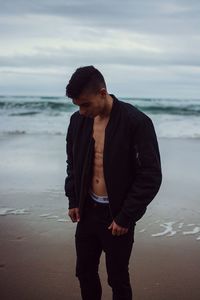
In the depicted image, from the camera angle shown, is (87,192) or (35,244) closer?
(87,192)

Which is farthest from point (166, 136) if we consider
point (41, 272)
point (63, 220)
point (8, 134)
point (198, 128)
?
point (41, 272)

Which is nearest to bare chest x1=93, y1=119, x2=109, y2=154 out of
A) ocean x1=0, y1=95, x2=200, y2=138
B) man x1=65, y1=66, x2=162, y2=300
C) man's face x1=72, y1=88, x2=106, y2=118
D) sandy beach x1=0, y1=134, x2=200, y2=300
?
man x1=65, y1=66, x2=162, y2=300

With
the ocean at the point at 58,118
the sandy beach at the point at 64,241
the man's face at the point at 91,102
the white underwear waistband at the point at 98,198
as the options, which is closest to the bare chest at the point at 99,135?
the man's face at the point at 91,102

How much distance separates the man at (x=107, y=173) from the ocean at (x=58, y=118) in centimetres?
1311

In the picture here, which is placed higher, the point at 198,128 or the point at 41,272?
the point at 41,272

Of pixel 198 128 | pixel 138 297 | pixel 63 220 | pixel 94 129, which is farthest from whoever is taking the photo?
pixel 198 128

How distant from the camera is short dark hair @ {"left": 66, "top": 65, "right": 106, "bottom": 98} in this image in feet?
9.91

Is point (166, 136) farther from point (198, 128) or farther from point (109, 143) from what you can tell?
point (109, 143)

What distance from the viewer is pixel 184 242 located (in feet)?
17.6

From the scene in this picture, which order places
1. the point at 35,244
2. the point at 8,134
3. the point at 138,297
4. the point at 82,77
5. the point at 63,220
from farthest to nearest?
the point at 8,134 < the point at 63,220 < the point at 35,244 < the point at 138,297 < the point at 82,77

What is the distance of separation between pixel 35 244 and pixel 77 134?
2.23 m

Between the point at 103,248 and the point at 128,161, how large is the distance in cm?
61

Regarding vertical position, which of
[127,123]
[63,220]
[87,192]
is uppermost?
[127,123]

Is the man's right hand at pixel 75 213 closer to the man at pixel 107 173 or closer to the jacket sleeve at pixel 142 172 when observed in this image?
the man at pixel 107 173
